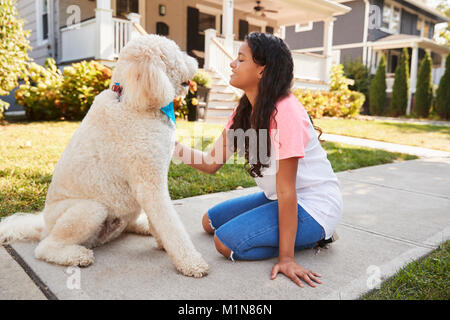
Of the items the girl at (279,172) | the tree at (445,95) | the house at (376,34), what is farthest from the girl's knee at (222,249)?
the house at (376,34)

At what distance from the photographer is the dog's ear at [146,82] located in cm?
185

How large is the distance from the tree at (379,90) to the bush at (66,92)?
51.2ft

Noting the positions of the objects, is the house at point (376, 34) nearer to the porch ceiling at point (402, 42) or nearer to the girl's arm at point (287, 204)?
the porch ceiling at point (402, 42)

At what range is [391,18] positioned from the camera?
23.8 meters

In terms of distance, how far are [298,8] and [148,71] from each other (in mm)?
13350

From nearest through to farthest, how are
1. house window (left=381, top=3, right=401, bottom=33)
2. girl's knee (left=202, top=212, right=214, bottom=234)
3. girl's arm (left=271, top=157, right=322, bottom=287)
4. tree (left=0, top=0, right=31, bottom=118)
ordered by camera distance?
girl's arm (left=271, top=157, right=322, bottom=287) → girl's knee (left=202, top=212, right=214, bottom=234) → tree (left=0, top=0, right=31, bottom=118) → house window (left=381, top=3, right=401, bottom=33)

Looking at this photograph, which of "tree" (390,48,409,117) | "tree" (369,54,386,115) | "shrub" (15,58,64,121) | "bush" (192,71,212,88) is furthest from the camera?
"tree" (369,54,386,115)

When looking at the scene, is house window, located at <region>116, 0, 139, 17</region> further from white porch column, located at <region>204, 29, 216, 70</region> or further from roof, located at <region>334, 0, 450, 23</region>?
roof, located at <region>334, 0, 450, 23</region>

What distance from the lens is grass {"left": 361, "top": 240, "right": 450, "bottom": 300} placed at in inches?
74.8

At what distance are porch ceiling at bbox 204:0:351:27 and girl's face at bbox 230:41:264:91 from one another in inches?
470

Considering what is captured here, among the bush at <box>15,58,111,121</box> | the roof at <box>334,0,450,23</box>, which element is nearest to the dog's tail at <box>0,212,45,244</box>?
the bush at <box>15,58,111,121</box>

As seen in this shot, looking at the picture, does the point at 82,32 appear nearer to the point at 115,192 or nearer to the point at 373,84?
the point at 115,192

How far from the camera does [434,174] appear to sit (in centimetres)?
504
